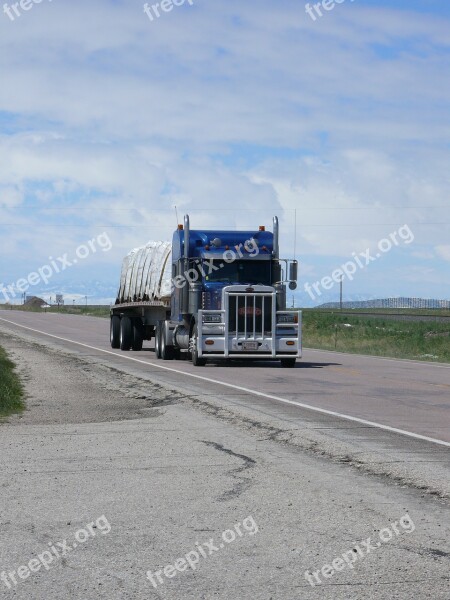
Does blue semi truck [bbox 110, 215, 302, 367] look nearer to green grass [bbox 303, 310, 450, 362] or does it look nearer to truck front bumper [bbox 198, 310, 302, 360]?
truck front bumper [bbox 198, 310, 302, 360]

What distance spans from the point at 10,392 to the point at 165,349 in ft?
40.1

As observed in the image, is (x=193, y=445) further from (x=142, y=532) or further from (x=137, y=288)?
(x=137, y=288)

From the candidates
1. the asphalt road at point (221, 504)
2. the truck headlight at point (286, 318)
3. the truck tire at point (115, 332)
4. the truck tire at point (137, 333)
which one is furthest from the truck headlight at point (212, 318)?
the truck tire at point (115, 332)

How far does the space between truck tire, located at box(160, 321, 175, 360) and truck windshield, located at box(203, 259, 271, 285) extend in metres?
3.53

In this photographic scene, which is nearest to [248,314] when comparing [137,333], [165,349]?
[165,349]

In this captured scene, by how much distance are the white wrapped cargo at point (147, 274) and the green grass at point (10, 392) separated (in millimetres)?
7007

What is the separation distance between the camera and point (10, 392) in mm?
18109

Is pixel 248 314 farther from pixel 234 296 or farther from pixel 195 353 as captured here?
pixel 195 353

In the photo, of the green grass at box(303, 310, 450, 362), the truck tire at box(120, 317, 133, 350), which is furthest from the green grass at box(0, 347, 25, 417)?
the green grass at box(303, 310, 450, 362)

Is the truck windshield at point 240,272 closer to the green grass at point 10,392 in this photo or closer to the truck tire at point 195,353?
the truck tire at point 195,353

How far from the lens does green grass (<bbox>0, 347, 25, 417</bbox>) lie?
1587 centimetres

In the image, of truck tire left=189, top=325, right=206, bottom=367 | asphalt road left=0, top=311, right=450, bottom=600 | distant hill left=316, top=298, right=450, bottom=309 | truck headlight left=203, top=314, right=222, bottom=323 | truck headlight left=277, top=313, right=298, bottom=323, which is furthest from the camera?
distant hill left=316, top=298, right=450, bottom=309

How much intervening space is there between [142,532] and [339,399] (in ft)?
35.1

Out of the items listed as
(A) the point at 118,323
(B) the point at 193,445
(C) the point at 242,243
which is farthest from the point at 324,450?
(A) the point at 118,323
